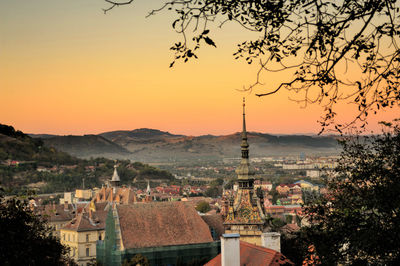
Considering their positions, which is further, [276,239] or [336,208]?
[276,239]

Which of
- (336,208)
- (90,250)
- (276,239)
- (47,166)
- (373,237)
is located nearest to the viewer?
(373,237)

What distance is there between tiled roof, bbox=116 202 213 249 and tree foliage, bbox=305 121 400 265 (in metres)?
26.1

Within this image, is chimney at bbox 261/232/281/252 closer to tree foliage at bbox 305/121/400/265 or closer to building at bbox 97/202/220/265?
tree foliage at bbox 305/121/400/265

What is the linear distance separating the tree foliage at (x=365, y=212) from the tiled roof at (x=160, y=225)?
1029 inches

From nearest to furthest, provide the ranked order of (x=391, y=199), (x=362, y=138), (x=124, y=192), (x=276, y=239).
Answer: (x=391, y=199), (x=362, y=138), (x=276, y=239), (x=124, y=192)

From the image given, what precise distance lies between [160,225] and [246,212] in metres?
5.99

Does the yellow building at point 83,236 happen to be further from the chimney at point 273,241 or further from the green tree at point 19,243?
the green tree at point 19,243

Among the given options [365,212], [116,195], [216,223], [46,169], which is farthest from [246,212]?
[46,169]

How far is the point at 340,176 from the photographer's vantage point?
59.0 ft

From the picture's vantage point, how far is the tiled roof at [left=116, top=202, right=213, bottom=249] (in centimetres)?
4192

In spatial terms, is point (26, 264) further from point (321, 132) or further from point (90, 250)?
point (90, 250)

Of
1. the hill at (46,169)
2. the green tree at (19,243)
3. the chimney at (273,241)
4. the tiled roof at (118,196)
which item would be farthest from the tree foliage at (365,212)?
the hill at (46,169)

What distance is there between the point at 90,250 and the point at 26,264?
51.1 m

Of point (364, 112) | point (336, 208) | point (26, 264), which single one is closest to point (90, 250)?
point (26, 264)
